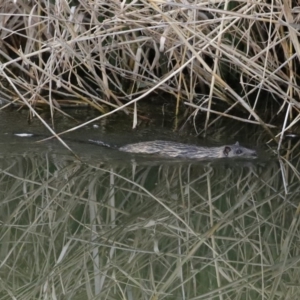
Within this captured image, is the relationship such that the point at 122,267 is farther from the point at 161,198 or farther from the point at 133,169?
the point at 133,169

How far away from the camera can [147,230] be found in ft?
14.7

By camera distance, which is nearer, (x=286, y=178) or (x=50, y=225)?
(x=50, y=225)

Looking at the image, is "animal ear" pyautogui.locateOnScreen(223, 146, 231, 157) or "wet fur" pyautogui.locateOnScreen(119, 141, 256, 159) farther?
"wet fur" pyautogui.locateOnScreen(119, 141, 256, 159)

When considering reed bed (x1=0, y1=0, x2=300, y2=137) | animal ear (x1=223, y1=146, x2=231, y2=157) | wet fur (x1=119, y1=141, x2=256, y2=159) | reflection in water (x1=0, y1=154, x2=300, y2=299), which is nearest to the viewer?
reflection in water (x1=0, y1=154, x2=300, y2=299)

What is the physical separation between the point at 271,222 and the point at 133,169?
129cm

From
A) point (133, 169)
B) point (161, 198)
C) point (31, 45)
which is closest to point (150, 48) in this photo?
point (31, 45)

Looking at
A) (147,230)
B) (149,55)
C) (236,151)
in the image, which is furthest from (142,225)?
(149,55)

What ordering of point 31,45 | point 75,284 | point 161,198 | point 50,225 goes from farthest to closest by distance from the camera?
1. point 31,45
2. point 161,198
3. point 50,225
4. point 75,284

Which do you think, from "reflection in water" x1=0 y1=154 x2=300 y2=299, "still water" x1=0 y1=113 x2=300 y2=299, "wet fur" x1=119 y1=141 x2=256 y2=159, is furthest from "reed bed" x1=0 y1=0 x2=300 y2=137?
"reflection in water" x1=0 y1=154 x2=300 y2=299

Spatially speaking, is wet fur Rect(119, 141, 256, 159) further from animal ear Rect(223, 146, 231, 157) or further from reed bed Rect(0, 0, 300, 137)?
reed bed Rect(0, 0, 300, 137)

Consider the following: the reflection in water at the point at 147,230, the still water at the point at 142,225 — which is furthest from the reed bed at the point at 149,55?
the reflection in water at the point at 147,230

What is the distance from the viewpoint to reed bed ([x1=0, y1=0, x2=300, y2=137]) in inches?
226

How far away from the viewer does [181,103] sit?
24.0 feet

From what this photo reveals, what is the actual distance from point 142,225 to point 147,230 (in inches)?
3.1
